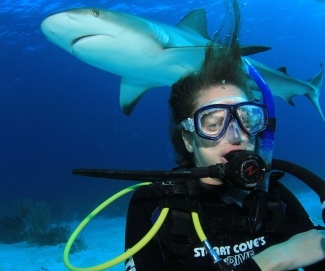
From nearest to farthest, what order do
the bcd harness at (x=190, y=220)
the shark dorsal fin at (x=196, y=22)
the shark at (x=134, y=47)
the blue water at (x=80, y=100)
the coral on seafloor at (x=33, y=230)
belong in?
1. the bcd harness at (x=190, y=220)
2. the shark at (x=134, y=47)
3. the shark dorsal fin at (x=196, y=22)
4. the coral on seafloor at (x=33, y=230)
5. the blue water at (x=80, y=100)

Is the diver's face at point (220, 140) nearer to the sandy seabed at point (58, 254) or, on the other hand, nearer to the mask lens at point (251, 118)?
the mask lens at point (251, 118)

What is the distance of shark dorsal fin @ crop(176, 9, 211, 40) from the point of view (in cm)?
671

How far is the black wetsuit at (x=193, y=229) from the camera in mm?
1998

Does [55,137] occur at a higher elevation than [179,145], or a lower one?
higher

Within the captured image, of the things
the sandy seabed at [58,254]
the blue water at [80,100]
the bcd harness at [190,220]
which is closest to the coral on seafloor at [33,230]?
the sandy seabed at [58,254]

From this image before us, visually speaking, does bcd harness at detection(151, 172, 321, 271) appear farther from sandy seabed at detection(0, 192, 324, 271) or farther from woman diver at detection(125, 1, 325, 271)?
sandy seabed at detection(0, 192, 324, 271)

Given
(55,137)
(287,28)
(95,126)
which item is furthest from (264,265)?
(95,126)

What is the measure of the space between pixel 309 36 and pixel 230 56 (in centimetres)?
5613

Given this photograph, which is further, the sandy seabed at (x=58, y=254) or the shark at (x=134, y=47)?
the sandy seabed at (x=58, y=254)

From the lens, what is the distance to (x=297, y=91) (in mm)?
7082

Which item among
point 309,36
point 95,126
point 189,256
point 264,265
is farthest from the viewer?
point 95,126

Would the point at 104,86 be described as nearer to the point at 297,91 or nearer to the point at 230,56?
the point at 297,91

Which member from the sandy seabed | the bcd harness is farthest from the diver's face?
the sandy seabed

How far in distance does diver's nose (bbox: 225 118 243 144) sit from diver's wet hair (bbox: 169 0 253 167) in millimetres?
392
